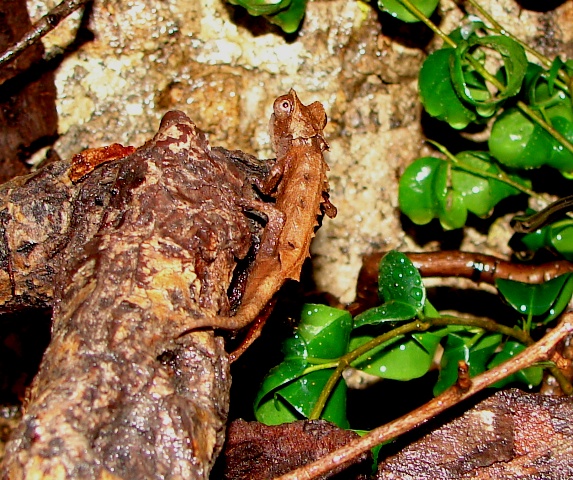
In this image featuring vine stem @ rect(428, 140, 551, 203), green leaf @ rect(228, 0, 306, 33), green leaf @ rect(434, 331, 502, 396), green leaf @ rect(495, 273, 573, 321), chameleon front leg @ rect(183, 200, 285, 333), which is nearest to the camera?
chameleon front leg @ rect(183, 200, 285, 333)

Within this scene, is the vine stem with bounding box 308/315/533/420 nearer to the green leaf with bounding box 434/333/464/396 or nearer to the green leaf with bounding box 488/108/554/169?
the green leaf with bounding box 434/333/464/396

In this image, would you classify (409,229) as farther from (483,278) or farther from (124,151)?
(124,151)

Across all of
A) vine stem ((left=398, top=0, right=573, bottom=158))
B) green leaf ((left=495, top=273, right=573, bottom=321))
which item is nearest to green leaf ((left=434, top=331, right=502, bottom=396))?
green leaf ((left=495, top=273, right=573, bottom=321))

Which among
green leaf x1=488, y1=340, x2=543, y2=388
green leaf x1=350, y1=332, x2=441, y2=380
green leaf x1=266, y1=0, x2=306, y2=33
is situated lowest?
green leaf x1=488, y1=340, x2=543, y2=388

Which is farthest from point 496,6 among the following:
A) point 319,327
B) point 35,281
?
point 35,281

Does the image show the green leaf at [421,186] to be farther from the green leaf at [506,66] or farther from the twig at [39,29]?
the twig at [39,29]

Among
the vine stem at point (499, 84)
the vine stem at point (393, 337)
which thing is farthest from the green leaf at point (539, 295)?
the vine stem at point (499, 84)
